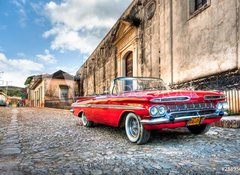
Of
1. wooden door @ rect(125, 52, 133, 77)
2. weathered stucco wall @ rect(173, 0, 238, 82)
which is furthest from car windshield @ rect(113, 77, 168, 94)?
wooden door @ rect(125, 52, 133, 77)

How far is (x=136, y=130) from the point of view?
3641 millimetres

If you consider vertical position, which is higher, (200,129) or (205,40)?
(205,40)

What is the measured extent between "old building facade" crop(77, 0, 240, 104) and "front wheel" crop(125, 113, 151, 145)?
4.52m

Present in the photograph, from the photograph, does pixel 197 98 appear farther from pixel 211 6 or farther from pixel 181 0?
pixel 181 0

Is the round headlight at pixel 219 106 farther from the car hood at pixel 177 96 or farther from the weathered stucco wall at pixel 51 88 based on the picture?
the weathered stucco wall at pixel 51 88

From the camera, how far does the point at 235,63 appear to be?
21.8 ft

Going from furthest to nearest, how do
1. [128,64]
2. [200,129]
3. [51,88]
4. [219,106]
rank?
[51,88]
[128,64]
[200,129]
[219,106]

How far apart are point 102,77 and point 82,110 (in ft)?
52.2

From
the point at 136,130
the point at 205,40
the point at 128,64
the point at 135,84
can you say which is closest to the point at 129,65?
the point at 128,64

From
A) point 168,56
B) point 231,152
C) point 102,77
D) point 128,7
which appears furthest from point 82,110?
point 102,77

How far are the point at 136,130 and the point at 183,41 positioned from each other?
265 inches

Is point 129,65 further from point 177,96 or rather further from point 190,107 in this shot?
point 177,96

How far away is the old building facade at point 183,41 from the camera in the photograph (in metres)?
6.93

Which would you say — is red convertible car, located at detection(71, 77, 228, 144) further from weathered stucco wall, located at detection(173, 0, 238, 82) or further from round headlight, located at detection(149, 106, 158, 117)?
weathered stucco wall, located at detection(173, 0, 238, 82)
